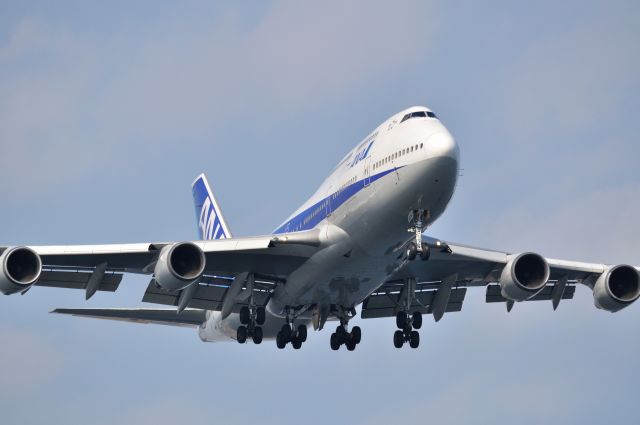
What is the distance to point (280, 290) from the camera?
4141 cm

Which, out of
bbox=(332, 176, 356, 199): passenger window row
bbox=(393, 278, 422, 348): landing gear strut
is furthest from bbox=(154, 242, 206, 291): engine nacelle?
bbox=(393, 278, 422, 348): landing gear strut

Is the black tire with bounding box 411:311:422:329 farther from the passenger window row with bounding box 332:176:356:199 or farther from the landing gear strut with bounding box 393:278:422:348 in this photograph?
the passenger window row with bounding box 332:176:356:199

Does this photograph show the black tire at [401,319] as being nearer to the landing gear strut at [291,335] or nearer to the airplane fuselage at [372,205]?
the airplane fuselage at [372,205]

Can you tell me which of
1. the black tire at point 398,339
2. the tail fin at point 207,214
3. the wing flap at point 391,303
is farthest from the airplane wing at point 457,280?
the tail fin at point 207,214

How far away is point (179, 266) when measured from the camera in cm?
3759

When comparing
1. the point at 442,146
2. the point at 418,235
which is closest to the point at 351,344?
the point at 418,235

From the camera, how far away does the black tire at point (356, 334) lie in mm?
43531

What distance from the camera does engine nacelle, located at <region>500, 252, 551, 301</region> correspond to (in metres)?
40.5

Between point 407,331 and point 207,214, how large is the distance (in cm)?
1376

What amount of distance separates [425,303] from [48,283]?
14346 mm

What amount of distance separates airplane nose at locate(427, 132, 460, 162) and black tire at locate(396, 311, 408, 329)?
10.9m

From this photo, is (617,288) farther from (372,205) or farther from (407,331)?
(372,205)

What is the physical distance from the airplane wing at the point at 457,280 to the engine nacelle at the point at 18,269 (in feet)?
40.0

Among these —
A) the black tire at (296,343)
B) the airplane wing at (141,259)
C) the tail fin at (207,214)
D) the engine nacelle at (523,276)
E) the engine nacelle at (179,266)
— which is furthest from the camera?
the tail fin at (207,214)
